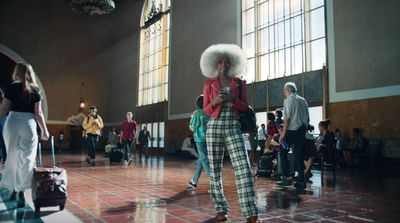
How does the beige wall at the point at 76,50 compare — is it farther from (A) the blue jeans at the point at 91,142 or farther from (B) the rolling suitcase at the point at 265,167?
(B) the rolling suitcase at the point at 265,167

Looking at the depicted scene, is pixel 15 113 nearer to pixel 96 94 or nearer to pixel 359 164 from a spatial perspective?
pixel 359 164

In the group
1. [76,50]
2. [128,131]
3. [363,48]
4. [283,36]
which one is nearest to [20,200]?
[128,131]

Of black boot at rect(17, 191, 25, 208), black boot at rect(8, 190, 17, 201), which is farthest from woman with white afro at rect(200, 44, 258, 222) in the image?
black boot at rect(8, 190, 17, 201)

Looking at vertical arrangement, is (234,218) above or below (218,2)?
below

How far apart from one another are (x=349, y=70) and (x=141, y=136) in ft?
27.4

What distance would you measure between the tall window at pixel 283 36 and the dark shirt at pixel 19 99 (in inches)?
342

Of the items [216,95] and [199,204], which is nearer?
[216,95]

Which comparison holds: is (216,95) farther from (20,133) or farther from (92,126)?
(92,126)

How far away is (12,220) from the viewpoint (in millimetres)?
2764

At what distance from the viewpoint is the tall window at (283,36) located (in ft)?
34.0

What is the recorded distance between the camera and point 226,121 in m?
2.57

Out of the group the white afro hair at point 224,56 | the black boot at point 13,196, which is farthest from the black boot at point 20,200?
the white afro hair at point 224,56

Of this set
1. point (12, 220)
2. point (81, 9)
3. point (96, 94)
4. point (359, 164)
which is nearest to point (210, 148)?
point (12, 220)

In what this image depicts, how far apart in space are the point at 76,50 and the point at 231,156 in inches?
810
